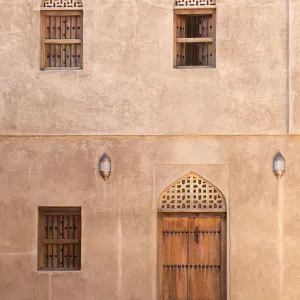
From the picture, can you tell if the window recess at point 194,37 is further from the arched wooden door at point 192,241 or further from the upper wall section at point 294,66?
the arched wooden door at point 192,241

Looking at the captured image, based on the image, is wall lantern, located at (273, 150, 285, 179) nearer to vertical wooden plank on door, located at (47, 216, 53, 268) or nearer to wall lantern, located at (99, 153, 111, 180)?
wall lantern, located at (99, 153, 111, 180)

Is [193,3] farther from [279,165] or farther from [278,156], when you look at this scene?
[279,165]

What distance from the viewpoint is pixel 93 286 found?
10.8 m

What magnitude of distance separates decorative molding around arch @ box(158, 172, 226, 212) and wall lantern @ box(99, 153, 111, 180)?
3.12 feet

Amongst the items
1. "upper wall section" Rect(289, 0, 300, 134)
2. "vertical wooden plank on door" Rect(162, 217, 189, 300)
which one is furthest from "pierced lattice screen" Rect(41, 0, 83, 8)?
"vertical wooden plank on door" Rect(162, 217, 189, 300)

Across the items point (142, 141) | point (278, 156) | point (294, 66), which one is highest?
point (294, 66)

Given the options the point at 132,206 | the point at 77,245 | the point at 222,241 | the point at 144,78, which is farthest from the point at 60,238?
the point at 144,78

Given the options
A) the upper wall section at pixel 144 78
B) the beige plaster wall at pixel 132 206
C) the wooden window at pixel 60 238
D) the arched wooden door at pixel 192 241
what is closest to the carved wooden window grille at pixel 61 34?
the upper wall section at pixel 144 78

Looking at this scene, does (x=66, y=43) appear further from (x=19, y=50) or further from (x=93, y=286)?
(x=93, y=286)

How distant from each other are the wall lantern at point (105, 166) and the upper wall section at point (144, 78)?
0.43m

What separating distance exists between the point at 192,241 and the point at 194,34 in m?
3.43

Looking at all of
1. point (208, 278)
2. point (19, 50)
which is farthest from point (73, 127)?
point (208, 278)

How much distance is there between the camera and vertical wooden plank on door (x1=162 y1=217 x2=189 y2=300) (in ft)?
35.9

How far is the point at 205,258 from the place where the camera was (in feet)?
36.0
